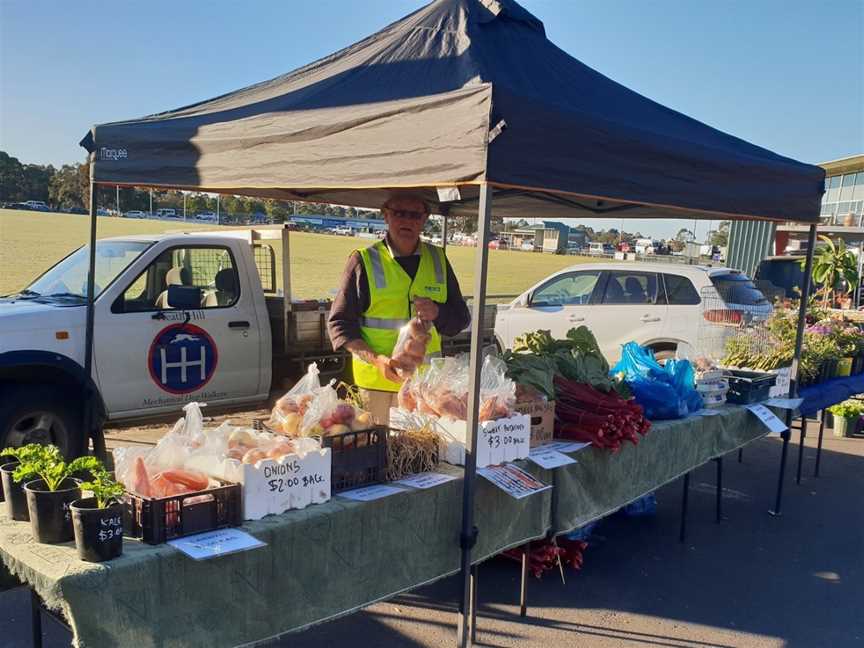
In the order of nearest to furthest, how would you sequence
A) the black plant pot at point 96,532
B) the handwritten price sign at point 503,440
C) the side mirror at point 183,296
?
the black plant pot at point 96,532 → the handwritten price sign at point 503,440 → the side mirror at point 183,296

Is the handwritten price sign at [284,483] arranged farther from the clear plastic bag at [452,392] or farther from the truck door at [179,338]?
the truck door at [179,338]

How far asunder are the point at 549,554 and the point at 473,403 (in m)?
1.83

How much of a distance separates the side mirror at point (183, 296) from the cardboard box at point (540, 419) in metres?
3.32

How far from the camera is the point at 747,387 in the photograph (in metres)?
5.08

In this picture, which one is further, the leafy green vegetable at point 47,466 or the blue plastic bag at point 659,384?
the blue plastic bag at point 659,384

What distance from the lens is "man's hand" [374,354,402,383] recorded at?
11.2ft

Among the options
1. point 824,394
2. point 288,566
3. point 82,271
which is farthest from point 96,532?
point 824,394

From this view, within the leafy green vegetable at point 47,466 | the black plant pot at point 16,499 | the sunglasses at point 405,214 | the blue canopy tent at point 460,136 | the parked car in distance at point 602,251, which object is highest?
the parked car in distance at point 602,251

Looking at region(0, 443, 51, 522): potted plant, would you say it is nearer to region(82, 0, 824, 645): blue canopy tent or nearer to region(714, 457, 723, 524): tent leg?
region(82, 0, 824, 645): blue canopy tent

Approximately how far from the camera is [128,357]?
5.44 m

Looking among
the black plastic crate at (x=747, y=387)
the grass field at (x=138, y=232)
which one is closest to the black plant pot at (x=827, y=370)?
the black plastic crate at (x=747, y=387)

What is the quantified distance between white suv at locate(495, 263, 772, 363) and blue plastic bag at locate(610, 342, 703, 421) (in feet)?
8.26

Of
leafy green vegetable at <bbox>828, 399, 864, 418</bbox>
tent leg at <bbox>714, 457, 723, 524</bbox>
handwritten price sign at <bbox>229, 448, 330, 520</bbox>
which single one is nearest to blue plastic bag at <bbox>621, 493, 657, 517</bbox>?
tent leg at <bbox>714, 457, 723, 524</bbox>

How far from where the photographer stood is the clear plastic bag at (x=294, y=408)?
273 cm
